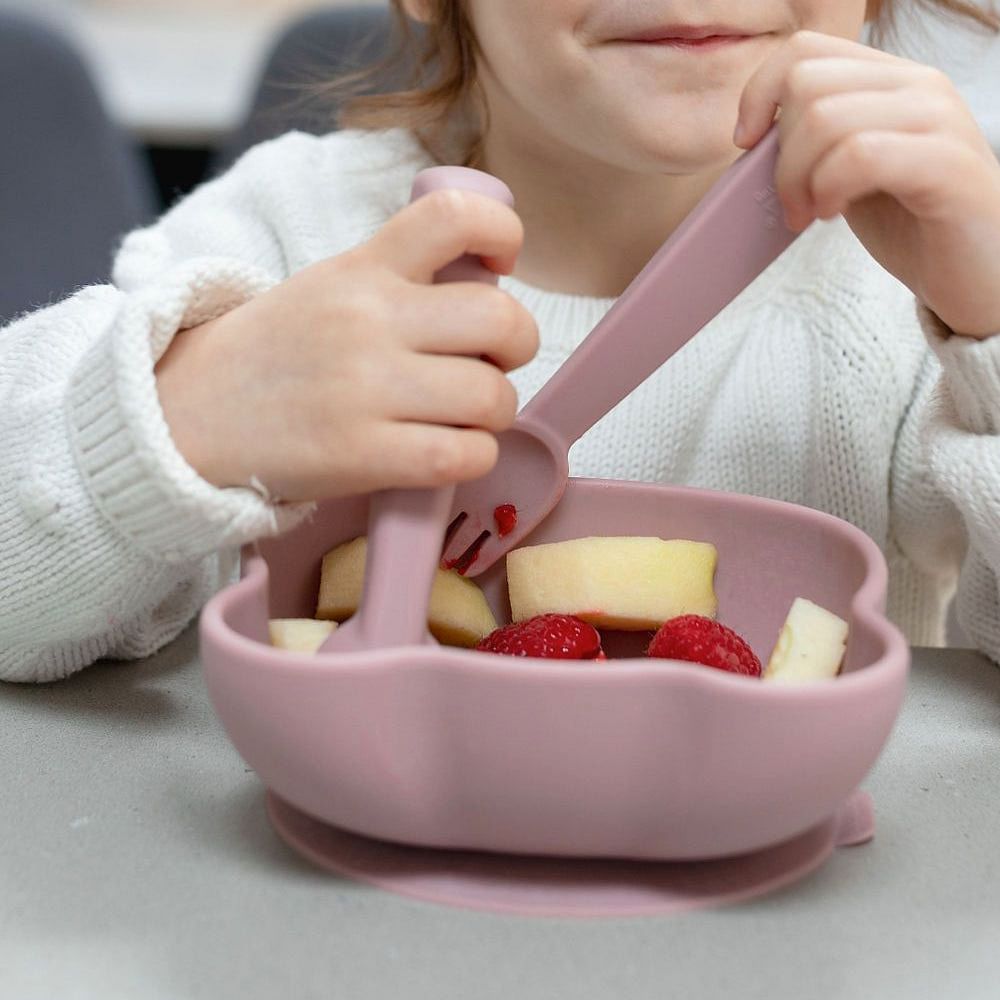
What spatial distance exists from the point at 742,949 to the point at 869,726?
8cm

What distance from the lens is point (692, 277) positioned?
22.5 inches

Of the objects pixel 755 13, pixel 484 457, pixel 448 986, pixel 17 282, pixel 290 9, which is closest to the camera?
pixel 448 986

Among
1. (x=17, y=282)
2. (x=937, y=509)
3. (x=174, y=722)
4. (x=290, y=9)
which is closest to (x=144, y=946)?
(x=174, y=722)

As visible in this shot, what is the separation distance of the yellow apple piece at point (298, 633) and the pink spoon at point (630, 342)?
92mm

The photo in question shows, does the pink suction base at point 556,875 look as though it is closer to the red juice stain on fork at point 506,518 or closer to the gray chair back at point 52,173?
the red juice stain on fork at point 506,518

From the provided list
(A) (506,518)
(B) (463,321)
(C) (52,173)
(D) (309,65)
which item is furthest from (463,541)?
(C) (52,173)

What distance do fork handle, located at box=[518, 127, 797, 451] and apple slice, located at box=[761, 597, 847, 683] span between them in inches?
4.9

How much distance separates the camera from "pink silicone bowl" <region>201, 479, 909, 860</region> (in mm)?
412

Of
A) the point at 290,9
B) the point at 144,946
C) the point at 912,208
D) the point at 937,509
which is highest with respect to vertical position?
the point at 912,208

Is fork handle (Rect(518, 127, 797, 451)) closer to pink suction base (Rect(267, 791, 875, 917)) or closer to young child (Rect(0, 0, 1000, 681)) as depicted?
young child (Rect(0, 0, 1000, 681))

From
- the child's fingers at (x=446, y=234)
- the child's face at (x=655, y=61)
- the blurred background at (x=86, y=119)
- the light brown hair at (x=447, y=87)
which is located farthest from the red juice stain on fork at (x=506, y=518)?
the blurred background at (x=86, y=119)

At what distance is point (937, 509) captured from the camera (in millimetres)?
846

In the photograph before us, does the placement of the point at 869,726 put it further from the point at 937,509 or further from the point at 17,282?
the point at 17,282

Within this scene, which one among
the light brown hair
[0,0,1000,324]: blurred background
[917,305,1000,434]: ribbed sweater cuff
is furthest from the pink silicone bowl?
[0,0,1000,324]: blurred background
